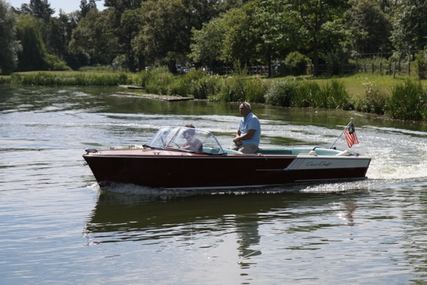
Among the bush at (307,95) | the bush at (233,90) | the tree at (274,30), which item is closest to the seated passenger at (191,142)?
the bush at (307,95)

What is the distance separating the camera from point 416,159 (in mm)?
22562

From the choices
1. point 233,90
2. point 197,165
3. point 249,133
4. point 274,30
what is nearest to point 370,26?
point 274,30

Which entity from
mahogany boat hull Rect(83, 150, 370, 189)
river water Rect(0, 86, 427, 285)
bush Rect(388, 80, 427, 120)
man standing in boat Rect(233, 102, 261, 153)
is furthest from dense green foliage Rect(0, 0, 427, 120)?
river water Rect(0, 86, 427, 285)

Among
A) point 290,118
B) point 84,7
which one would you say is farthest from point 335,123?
point 84,7

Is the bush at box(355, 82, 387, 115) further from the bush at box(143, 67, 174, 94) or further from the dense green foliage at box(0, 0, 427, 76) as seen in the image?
the bush at box(143, 67, 174, 94)

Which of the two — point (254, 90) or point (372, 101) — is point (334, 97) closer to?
point (372, 101)

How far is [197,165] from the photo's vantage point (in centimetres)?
1667

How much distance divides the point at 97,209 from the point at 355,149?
13050mm

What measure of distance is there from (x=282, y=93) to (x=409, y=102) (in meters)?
13.7

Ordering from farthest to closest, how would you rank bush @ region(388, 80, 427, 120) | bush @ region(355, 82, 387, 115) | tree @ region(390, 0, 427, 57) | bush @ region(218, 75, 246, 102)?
tree @ region(390, 0, 427, 57)
bush @ region(218, 75, 246, 102)
bush @ region(355, 82, 387, 115)
bush @ region(388, 80, 427, 120)

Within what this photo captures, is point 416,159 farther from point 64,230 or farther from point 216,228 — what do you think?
point 64,230

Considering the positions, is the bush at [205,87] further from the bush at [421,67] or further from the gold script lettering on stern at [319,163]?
the gold script lettering on stern at [319,163]

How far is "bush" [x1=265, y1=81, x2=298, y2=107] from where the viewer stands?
159ft

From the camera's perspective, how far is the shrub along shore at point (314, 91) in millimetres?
36812
